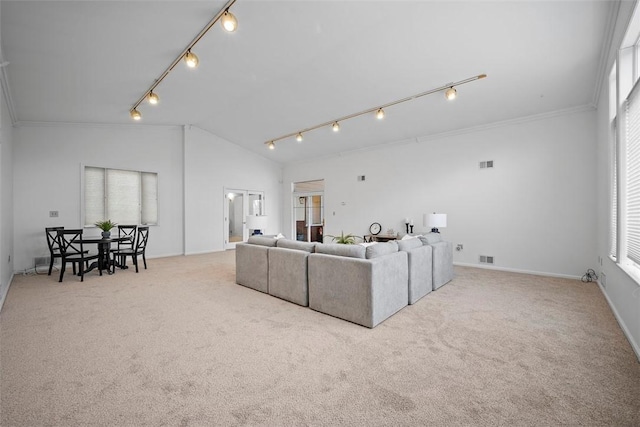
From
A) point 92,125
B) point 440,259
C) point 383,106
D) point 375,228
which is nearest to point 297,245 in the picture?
point 440,259

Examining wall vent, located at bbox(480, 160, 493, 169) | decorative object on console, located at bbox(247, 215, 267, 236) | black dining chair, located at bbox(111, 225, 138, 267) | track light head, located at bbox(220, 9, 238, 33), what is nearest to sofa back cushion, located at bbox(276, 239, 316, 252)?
decorative object on console, located at bbox(247, 215, 267, 236)

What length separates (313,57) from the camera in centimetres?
408

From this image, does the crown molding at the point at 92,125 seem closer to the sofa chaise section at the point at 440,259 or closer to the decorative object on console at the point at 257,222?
the decorative object on console at the point at 257,222

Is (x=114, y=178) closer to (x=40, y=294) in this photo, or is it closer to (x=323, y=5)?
(x=40, y=294)

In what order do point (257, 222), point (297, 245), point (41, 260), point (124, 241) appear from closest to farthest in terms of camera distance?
point (297, 245) < point (257, 222) < point (41, 260) < point (124, 241)

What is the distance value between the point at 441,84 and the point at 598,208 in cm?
318

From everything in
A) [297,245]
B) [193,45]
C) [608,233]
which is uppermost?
[193,45]

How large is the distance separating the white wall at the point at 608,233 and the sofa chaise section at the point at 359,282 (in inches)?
75.9

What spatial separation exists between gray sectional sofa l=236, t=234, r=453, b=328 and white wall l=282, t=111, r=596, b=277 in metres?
1.96

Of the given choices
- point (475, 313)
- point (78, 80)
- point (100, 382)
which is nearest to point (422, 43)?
point (475, 313)

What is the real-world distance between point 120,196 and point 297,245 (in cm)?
537

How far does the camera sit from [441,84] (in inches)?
170

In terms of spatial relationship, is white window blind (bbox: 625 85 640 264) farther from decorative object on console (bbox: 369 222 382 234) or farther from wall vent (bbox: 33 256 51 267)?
wall vent (bbox: 33 256 51 267)

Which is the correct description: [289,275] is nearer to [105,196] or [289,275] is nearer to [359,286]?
[359,286]
